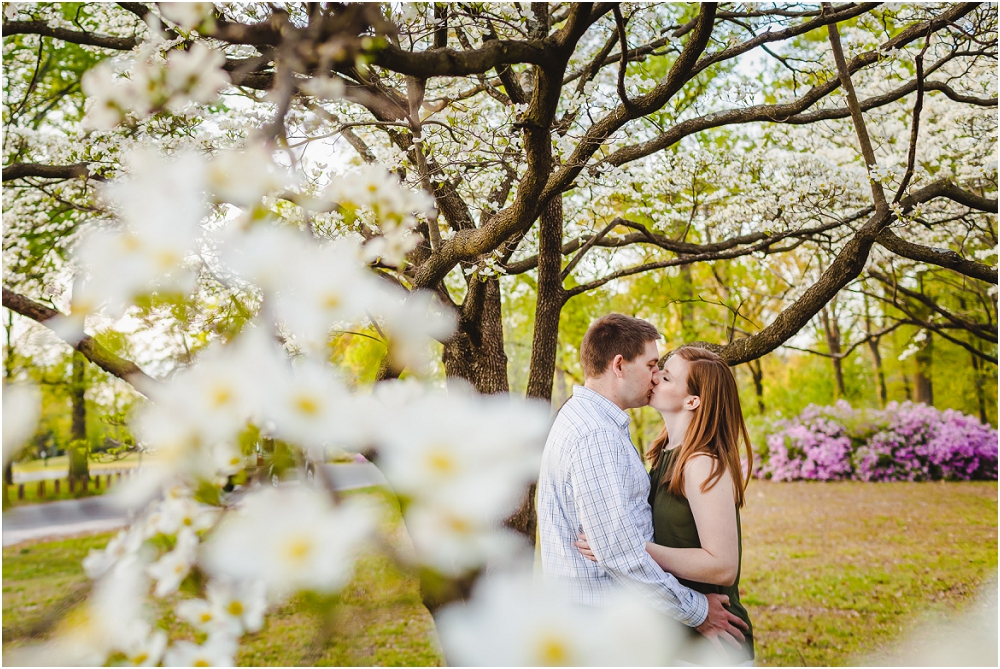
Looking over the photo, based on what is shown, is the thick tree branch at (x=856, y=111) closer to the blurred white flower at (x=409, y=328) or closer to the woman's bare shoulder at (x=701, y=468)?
the woman's bare shoulder at (x=701, y=468)

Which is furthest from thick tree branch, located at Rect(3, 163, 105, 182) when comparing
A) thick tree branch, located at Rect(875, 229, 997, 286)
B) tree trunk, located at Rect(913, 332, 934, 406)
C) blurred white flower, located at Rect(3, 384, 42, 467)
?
tree trunk, located at Rect(913, 332, 934, 406)

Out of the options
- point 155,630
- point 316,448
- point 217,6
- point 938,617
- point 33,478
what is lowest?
point 938,617

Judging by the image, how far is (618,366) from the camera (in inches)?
88.4

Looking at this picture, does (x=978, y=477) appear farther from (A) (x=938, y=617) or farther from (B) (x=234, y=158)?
(B) (x=234, y=158)

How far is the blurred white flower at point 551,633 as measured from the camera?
38cm

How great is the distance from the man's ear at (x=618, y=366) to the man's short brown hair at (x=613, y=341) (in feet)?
0.04

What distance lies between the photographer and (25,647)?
0.53 m

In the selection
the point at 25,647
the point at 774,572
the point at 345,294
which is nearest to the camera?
the point at 345,294

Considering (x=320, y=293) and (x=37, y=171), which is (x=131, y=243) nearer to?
(x=320, y=293)

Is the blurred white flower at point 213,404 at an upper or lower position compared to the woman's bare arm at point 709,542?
upper

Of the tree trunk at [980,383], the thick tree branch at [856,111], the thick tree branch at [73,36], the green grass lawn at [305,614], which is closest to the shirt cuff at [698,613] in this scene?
the green grass lawn at [305,614]

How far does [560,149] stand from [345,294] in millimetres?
3277

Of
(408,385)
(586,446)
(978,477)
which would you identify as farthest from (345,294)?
(978,477)

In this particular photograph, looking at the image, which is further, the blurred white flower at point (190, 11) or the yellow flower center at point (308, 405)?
the blurred white flower at point (190, 11)
